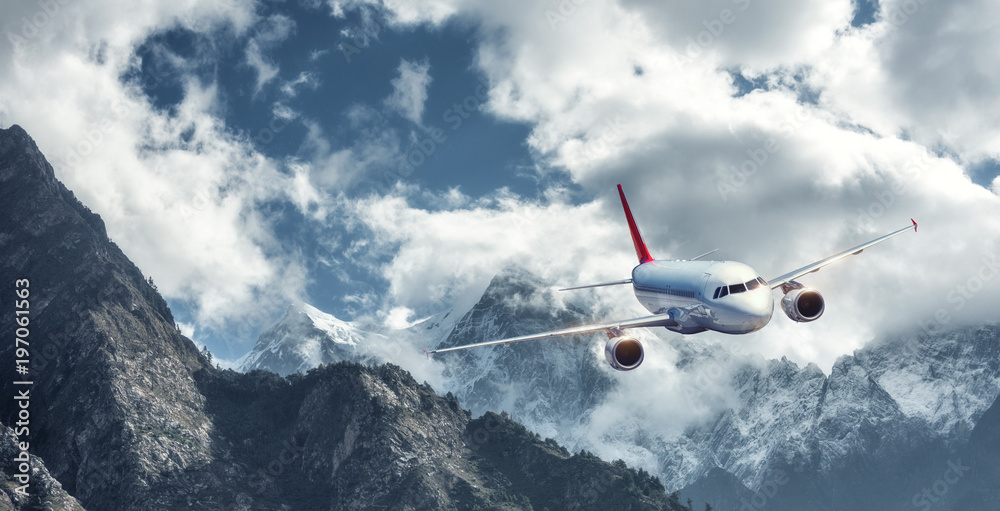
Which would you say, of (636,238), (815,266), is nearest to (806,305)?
(815,266)

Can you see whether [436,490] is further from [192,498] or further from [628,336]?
[628,336]

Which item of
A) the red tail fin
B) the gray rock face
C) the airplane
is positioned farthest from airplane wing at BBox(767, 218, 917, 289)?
the gray rock face

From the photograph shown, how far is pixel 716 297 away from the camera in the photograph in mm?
63781

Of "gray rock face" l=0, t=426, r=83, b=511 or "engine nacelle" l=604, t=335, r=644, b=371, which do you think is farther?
"gray rock face" l=0, t=426, r=83, b=511

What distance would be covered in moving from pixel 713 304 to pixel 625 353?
9.49m

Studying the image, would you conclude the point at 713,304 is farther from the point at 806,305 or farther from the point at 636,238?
the point at 636,238

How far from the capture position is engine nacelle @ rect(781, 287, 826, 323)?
224 feet

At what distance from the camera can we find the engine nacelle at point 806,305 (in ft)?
224

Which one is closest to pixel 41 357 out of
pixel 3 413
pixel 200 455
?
pixel 3 413

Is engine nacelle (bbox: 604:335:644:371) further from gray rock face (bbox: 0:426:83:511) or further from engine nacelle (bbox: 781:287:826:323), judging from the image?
gray rock face (bbox: 0:426:83:511)

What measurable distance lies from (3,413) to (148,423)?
3517 centimetres

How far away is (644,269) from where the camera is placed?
86.3 m

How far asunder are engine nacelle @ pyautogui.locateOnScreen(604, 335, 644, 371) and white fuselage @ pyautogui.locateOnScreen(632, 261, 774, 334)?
489 centimetres

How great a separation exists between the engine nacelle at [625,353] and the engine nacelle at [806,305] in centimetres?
1633
